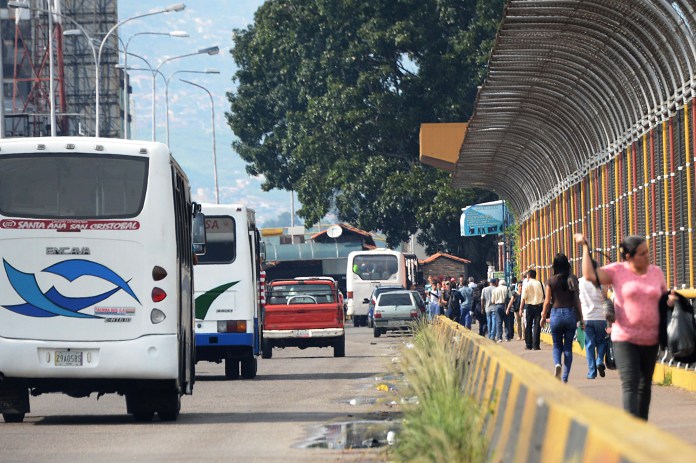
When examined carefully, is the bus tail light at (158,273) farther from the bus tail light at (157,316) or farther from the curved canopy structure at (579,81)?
the curved canopy structure at (579,81)

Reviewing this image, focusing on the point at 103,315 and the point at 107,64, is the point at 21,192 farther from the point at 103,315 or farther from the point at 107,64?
the point at 107,64

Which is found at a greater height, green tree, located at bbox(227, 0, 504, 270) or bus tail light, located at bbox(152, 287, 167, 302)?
green tree, located at bbox(227, 0, 504, 270)

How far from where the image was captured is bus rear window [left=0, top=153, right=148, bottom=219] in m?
16.1

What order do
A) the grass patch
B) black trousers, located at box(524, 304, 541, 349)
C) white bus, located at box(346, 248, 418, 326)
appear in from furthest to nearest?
white bus, located at box(346, 248, 418, 326) → black trousers, located at box(524, 304, 541, 349) → the grass patch

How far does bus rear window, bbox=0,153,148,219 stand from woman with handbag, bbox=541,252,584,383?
600 centimetres

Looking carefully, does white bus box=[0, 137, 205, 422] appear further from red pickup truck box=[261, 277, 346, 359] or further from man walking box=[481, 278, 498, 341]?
man walking box=[481, 278, 498, 341]

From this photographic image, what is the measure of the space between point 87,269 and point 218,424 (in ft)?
6.67

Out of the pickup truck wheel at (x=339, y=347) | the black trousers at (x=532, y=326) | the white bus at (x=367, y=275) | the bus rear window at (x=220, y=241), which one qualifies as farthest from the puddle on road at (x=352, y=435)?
the white bus at (x=367, y=275)

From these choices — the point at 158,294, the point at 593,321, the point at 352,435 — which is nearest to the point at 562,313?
the point at 593,321

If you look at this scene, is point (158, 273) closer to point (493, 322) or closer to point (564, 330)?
point (564, 330)

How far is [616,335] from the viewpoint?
1126cm

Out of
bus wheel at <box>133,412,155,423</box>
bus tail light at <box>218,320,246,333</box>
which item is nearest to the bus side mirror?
bus wheel at <box>133,412,155,423</box>

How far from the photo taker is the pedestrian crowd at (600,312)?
11.2 metres

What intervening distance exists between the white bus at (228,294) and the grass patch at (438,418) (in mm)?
11734
